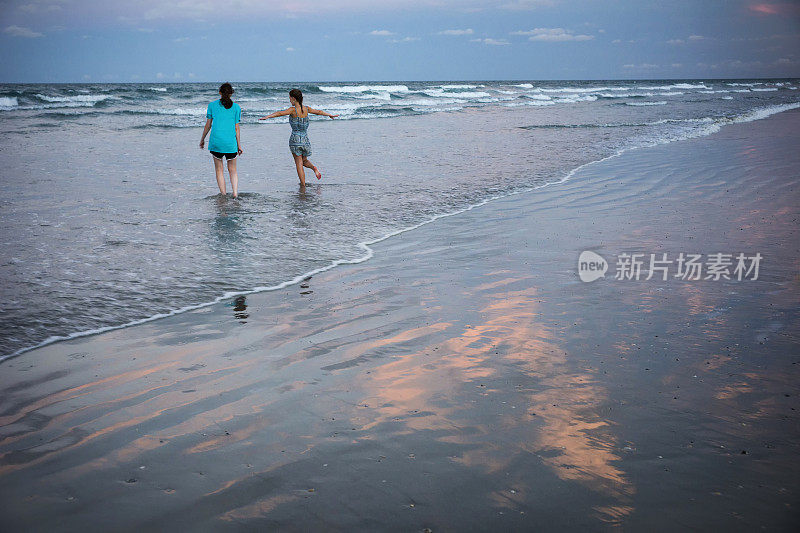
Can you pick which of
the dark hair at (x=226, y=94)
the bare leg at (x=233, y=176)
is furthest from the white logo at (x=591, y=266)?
the dark hair at (x=226, y=94)

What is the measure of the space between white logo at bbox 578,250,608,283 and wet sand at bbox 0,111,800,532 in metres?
0.17

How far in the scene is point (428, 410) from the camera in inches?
122

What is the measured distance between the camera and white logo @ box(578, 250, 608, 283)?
540 centimetres

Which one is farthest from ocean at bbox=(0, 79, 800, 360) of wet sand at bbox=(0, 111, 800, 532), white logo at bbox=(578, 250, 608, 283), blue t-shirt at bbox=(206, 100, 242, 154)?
white logo at bbox=(578, 250, 608, 283)

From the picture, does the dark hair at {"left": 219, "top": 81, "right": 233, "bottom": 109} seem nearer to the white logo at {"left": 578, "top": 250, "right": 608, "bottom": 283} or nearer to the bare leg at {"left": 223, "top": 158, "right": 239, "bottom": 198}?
the bare leg at {"left": 223, "top": 158, "right": 239, "bottom": 198}

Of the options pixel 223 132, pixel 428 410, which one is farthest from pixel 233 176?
pixel 428 410

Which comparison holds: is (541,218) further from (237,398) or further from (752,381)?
(237,398)

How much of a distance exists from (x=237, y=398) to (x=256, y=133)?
20.7 meters

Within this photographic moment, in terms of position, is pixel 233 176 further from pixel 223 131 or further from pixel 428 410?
pixel 428 410

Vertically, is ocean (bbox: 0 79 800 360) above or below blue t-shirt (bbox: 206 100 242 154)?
below

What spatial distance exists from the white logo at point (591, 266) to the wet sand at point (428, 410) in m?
0.17

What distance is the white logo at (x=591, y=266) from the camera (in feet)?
17.7

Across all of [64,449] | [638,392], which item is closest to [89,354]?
[64,449]

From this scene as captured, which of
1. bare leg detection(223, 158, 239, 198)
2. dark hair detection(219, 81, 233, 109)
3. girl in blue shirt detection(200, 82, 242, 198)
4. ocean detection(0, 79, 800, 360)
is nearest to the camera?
ocean detection(0, 79, 800, 360)
